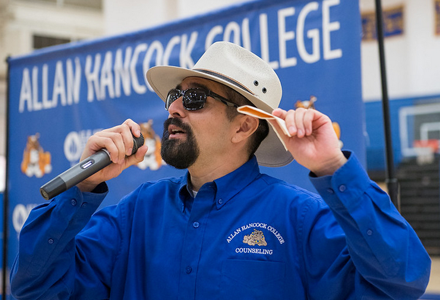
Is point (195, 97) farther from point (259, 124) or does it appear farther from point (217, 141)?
point (259, 124)

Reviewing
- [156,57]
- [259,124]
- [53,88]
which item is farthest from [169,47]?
[259,124]

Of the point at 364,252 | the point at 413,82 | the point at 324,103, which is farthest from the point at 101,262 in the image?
the point at 413,82

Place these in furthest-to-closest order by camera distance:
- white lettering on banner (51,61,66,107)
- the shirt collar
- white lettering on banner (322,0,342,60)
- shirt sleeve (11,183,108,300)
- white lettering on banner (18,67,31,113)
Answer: white lettering on banner (18,67,31,113), white lettering on banner (51,61,66,107), white lettering on banner (322,0,342,60), the shirt collar, shirt sleeve (11,183,108,300)

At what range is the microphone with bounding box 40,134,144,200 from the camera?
46.6 inches

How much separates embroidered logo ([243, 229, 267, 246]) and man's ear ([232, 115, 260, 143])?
38 centimetres

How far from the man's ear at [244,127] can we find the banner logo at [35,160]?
204 centimetres

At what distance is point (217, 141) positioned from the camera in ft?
5.33

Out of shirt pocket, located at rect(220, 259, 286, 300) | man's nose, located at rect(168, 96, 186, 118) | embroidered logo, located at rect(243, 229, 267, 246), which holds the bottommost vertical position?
shirt pocket, located at rect(220, 259, 286, 300)

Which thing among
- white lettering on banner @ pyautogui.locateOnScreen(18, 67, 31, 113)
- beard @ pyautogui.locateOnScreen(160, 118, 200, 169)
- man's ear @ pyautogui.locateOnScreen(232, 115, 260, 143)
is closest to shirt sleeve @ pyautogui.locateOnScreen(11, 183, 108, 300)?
beard @ pyautogui.locateOnScreen(160, 118, 200, 169)

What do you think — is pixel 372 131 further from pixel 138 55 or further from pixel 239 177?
pixel 239 177

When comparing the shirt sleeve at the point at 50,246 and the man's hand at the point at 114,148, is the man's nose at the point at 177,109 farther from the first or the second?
the shirt sleeve at the point at 50,246

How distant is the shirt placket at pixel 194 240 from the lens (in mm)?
1398

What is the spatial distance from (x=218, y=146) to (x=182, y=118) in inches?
6.1

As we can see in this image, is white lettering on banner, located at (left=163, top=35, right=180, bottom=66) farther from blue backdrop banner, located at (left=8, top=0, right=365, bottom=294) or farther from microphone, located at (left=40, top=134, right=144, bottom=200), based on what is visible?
microphone, located at (left=40, top=134, right=144, bottom=200)
